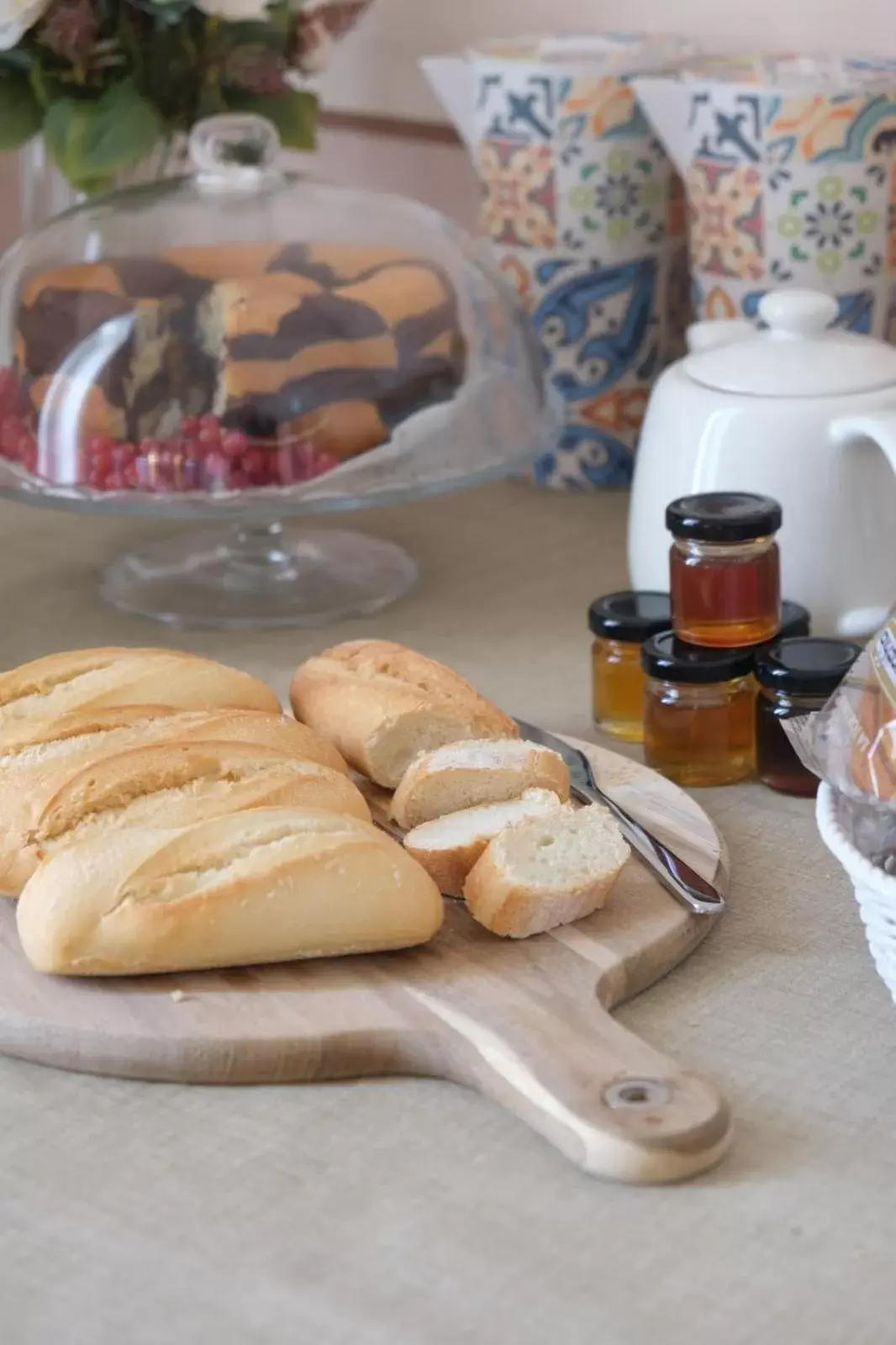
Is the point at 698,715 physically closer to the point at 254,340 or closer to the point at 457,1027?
the point at 457,1027

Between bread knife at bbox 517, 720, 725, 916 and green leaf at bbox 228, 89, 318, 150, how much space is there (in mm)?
663

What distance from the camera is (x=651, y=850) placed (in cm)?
83

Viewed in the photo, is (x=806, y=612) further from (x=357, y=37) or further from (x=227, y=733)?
(x=357, y=37)

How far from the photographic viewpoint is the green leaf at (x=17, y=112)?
1.34 meters

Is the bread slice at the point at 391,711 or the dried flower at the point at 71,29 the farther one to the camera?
the dried flower at the point at 71,29

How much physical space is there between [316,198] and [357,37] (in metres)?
0.47

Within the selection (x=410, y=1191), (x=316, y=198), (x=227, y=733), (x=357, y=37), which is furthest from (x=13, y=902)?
(x=357, y=37)

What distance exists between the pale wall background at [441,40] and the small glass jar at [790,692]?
65 centimetres

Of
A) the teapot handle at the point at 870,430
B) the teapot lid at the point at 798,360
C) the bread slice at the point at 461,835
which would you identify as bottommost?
the bread slice at the point at 461,835

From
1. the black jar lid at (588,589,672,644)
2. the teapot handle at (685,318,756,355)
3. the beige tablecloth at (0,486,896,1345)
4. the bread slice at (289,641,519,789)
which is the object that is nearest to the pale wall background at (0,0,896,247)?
the teapot handle at (685,318,756,355)

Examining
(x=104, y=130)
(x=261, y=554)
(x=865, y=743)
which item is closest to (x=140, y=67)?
(x=104, y=130)

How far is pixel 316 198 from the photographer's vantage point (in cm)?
129

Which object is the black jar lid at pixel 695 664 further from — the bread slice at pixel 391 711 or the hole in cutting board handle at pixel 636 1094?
the hole in cutting board handle at pixel 636 1094

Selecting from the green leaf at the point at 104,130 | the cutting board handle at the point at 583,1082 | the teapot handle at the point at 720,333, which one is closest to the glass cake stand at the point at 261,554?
the teapot handle at the point at 720,333
